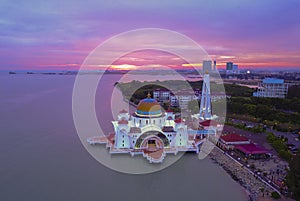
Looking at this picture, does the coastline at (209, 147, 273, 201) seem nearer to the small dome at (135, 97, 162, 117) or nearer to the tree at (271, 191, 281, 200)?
the tree at (271, 191, 281, 200)

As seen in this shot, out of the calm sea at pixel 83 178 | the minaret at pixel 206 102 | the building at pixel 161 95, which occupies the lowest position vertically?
the calm sea at pixel 83 178

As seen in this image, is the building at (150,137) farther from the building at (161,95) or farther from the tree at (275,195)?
the building at (161,95)

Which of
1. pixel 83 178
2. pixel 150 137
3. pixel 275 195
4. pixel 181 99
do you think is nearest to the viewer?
pixel 275 195

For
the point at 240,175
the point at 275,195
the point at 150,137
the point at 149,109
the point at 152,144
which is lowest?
the point at 240,175

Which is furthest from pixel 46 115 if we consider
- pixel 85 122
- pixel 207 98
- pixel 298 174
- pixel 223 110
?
pixel 298 174

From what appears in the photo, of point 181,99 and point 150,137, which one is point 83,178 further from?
point 181,99

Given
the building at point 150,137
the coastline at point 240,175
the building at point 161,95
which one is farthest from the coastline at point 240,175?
the building at point 161,95

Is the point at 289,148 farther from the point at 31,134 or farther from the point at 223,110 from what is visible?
the point at 31,134

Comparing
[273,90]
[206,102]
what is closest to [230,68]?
[273,90]

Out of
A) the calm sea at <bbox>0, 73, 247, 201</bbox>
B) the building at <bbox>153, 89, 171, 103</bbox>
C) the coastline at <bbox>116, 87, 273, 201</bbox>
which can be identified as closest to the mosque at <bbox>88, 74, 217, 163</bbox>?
the calm sea at <bbox>0, 73, 247, 201</bbox>
